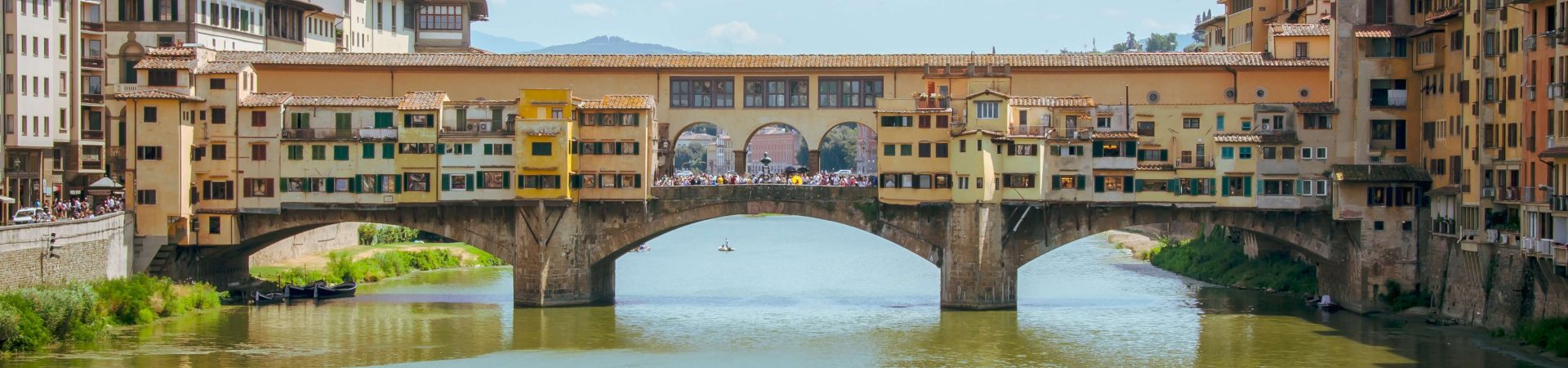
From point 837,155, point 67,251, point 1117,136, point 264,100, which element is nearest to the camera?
point 67,251

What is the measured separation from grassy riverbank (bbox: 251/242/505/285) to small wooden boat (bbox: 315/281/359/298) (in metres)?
1.29

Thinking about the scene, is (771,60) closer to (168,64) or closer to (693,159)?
(168,64)

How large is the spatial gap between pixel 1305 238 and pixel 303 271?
106 feet

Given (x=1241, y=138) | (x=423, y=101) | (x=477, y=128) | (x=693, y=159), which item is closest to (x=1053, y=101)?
(x=1241, y=138)

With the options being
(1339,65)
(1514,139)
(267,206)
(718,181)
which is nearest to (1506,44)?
(1514,139)

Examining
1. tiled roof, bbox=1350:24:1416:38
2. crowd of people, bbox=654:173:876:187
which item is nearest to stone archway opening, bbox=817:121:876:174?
crowd of people, bbox=654:173:876:187

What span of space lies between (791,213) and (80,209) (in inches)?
799

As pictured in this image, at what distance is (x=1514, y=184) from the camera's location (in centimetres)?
5400

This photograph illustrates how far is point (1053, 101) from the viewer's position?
63.7m

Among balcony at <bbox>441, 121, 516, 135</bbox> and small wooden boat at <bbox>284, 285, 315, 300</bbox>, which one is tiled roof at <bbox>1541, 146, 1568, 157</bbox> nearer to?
balcony at <bbox>441, 121, 516, 135</bbox>

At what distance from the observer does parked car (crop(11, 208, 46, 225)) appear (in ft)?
185

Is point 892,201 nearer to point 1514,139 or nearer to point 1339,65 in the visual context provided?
point 1339,65

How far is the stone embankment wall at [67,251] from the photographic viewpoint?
5397 cm

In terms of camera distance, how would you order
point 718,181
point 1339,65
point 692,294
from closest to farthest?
point 1339,65 → point 718,181 → point 692,294
